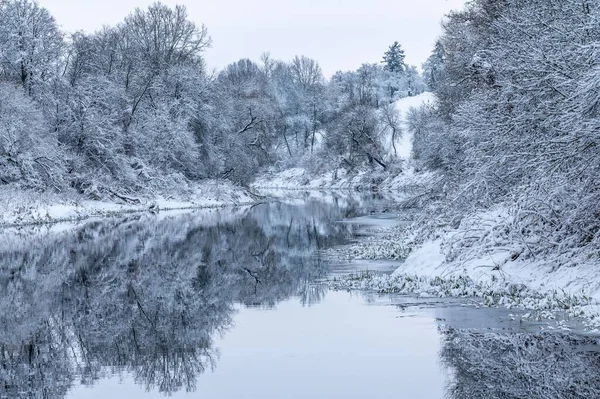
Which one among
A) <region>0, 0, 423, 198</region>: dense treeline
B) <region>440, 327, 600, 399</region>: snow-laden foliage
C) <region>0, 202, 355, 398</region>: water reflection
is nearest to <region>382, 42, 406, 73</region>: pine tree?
<region>0, 0, 423, 198</region>: dense treeline

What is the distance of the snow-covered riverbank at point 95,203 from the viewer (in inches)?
1480

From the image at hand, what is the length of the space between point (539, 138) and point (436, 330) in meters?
6.05

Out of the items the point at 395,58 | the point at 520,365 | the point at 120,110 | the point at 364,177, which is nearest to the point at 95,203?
the point at 120,110

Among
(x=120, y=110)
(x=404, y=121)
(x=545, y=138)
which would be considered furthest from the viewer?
(x=404, y=121)

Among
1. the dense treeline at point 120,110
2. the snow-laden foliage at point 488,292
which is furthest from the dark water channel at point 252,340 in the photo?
the dense treeline at point 120,110

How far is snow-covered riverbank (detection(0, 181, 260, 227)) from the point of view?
37.6 metres

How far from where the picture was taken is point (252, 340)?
1180 cm

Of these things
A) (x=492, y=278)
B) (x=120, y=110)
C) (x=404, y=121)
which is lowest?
(x=492, y=278)

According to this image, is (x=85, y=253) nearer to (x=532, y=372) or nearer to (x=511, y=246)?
(x=511, y=246)

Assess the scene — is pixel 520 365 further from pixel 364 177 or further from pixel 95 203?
pixel 364 177

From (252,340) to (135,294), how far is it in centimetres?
597

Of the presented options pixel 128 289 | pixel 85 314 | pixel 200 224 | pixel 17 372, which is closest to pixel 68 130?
pixel 200 224

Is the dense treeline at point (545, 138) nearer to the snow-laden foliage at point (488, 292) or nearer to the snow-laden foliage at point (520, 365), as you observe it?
the snow-laden foliage at point (488, 292)

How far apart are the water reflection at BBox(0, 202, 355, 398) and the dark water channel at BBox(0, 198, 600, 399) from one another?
5 cm
